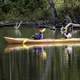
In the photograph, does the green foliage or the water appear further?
the green foliage

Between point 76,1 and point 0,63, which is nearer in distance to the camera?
point 0,63

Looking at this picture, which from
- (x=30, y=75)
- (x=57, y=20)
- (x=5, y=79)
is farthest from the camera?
(x=57, y=20)

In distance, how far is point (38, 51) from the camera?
23.6 metres

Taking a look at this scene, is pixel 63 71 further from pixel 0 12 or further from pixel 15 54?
pixel 0 12

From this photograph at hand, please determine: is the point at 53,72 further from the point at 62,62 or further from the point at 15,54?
the point at 15,54

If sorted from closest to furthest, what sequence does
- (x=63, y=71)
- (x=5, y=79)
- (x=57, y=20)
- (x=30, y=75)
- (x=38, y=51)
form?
(x=5, y=79) → (x=30, y=75) → (x=63, y=71) → (x=38, y=51) → (x=57, y=20)

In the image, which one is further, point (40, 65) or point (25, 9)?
point (25, 9)

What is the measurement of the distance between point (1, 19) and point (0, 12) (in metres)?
1.57

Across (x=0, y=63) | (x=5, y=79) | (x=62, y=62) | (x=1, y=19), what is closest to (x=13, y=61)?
(x=0, y=63)

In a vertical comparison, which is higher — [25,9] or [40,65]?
[40,65]

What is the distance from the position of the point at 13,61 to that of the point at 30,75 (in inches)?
154

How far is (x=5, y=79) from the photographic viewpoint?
1416 cm

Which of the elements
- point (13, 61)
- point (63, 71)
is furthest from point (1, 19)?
point (63, 71)

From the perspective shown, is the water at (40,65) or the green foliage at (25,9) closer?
the water at (40,65)
